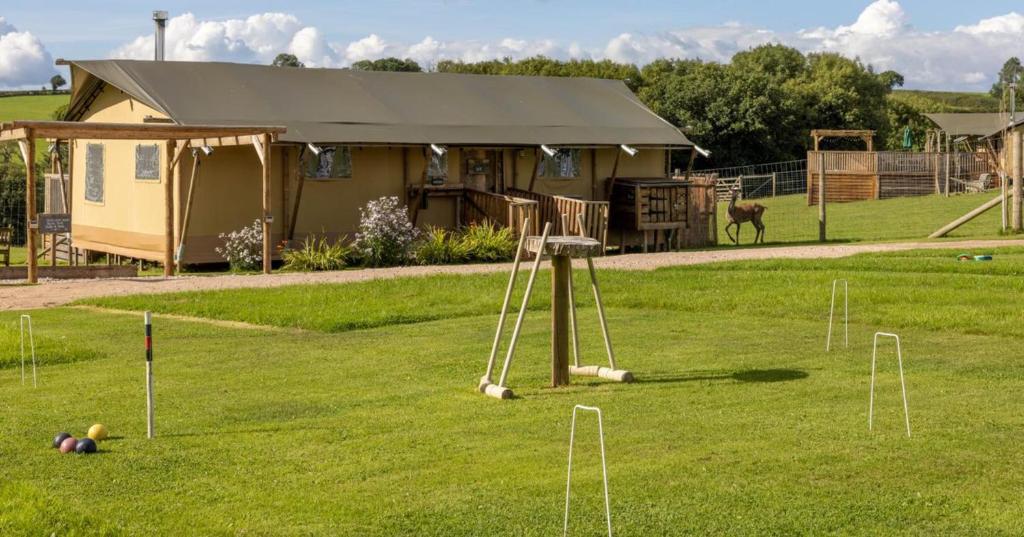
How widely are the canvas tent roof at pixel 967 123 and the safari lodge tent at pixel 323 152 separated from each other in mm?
42652

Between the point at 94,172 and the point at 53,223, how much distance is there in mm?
8673

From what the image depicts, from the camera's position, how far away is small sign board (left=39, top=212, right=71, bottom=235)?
23770 millimetres

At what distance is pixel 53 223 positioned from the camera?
2400 centimetres

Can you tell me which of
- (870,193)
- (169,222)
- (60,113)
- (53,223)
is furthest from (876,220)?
(60,113)

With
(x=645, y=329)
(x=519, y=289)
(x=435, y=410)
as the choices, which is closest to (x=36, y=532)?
(x=435, y=410)

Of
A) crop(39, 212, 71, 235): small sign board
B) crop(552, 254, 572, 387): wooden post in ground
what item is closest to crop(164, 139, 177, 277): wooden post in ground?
crop(39, 212, 71, 235): small sign board

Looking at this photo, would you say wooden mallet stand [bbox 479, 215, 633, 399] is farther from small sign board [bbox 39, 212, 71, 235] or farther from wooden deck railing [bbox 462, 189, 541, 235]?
wooden deck railing [bbox 462, 189, 541, 235]

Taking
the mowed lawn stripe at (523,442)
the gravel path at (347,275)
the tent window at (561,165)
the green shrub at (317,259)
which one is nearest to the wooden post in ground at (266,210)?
the green shrub at (317,259)

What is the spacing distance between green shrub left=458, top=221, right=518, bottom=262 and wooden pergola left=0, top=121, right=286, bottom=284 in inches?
171

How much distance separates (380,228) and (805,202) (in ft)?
90.5

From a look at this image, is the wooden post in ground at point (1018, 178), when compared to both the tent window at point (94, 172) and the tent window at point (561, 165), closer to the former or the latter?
the tent window at point (561, 165)

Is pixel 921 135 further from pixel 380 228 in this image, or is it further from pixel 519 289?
pixel 519 289

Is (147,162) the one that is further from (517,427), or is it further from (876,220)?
(876,220)

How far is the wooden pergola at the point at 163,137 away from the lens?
23375mm
